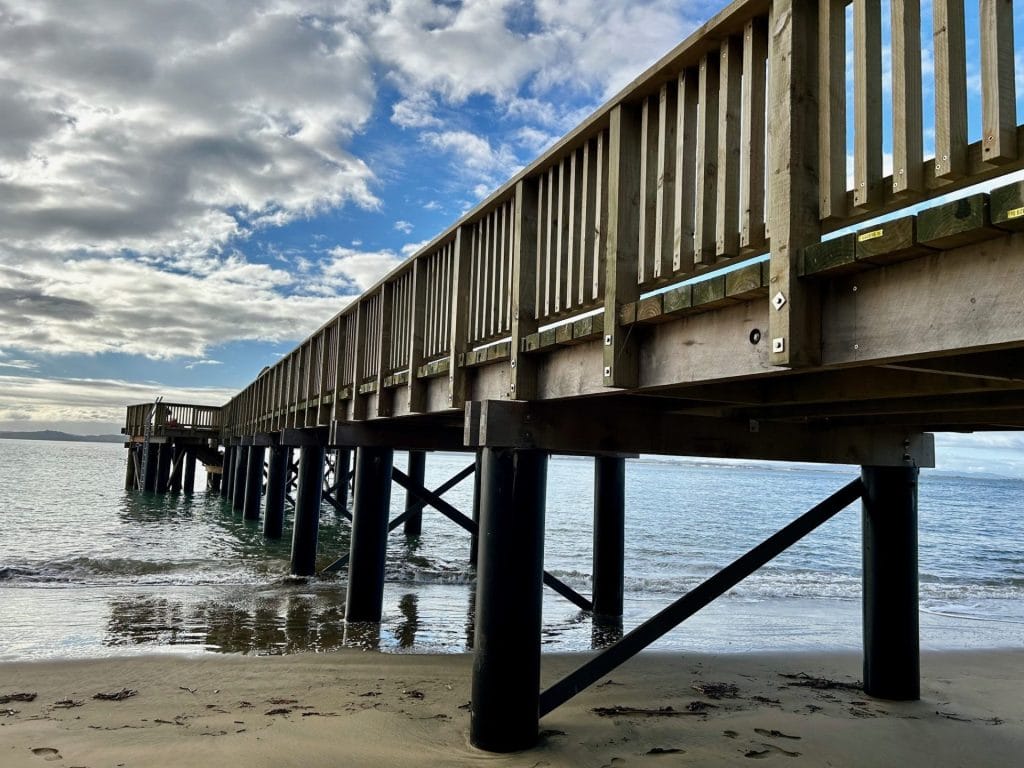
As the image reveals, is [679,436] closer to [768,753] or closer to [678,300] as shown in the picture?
[768,753]

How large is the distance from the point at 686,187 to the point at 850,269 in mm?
1080

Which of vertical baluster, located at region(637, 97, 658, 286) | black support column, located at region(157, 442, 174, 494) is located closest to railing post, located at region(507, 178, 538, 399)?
vertical baluster, located at region(637, 97, 658, 286)

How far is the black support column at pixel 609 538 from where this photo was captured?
1048 cm

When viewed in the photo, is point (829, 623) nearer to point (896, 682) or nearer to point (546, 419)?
point (896, 682)

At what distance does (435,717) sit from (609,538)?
4831mm

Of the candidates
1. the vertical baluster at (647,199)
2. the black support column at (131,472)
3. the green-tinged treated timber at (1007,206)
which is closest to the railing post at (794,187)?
the green-tinged treated timber at (1007,206)

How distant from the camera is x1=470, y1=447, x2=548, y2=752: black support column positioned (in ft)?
16.9

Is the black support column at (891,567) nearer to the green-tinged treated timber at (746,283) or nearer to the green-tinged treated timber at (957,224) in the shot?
the green-tinged treated timber at (746,283)

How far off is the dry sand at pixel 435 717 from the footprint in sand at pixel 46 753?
2 centimetres

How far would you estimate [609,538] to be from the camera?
10.5 meters

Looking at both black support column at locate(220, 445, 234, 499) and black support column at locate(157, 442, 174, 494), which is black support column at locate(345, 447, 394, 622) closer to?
black support column at locate(220, 445, 234, 499)

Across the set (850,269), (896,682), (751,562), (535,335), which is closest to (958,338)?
(850,269)

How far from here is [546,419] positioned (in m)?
5.44

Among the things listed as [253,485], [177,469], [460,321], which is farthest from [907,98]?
[177,469]
